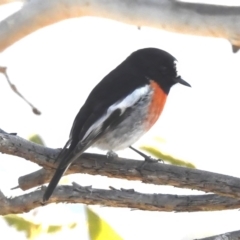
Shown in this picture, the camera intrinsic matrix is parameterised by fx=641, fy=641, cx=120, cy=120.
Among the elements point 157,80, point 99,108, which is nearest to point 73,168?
point 99,108

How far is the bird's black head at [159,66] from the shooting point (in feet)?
5.95

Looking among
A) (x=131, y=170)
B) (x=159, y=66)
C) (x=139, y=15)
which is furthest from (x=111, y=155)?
(x=139, y=15)

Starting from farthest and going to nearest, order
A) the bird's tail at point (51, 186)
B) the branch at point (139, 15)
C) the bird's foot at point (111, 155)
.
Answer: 1. the branch at point (139, 15)
2. the bird's foot at point (111, 155)
3. the bird's tail at point (51, 186)

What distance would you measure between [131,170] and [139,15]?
0.56 meters

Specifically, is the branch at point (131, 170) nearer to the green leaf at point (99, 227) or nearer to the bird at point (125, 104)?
the bird at point (125, 104)

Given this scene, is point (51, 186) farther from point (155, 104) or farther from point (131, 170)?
point (155, 104)

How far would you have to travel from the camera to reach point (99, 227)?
76.2 inches

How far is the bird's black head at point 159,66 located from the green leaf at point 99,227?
1.48ft

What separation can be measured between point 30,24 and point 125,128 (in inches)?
21.4

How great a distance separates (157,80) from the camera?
1.81 meters

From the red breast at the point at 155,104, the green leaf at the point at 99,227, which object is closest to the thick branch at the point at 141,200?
the red breast at the point at 155,104

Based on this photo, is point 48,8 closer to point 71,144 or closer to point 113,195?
point 71,144

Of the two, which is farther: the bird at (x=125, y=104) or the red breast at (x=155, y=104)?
the red breast at (x=155, y=104)

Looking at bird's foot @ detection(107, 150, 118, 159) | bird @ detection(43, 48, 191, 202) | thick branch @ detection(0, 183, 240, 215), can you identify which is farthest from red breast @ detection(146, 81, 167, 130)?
thick branch @ detection(0, 183, 240, 215)
